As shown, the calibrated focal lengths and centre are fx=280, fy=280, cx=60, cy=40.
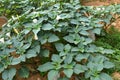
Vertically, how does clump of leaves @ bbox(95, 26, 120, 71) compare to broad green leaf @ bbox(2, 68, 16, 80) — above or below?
below

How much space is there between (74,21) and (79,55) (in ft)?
1.63

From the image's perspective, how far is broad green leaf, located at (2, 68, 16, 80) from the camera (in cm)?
253

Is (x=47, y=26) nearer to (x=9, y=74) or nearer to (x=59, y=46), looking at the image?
(x=59, y=46)

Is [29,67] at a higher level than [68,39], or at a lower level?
lower

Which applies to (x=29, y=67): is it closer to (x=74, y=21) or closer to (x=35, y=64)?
(x=35, y=64)

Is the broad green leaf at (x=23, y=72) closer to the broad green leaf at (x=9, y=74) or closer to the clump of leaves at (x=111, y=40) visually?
the broad green leaf at (x=9, y=74)

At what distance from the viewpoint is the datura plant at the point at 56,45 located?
2.58m

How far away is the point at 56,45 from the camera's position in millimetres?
2803

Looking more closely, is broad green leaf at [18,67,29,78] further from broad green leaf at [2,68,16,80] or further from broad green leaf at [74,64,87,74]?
Answer: broad green leaf at [74,64,87,74]

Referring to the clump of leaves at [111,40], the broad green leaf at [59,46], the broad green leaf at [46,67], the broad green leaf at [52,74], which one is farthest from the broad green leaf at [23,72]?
the clump of leaves at [111,40]

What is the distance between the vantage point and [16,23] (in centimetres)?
294

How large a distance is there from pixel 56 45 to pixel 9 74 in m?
0.56

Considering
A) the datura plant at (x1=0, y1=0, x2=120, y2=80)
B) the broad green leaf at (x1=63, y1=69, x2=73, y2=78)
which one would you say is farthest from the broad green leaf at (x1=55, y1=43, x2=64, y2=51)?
the broad green leaf at (x1=63, y1=69, x2=73, y2=78)

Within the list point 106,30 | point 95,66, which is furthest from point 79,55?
point 106,30
